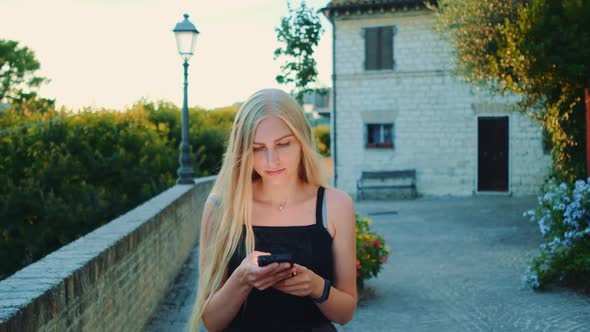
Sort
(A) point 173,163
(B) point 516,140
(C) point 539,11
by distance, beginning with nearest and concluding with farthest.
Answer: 1. (C) point 539,11
2. (A) point 173,163
3. (B) point 516,140

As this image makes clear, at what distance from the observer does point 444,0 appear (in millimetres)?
14016

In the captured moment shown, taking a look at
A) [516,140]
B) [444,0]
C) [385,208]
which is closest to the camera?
[444,0]

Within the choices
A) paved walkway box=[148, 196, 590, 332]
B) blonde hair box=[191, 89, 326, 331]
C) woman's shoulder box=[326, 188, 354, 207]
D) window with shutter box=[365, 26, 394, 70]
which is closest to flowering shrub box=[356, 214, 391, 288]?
paved walkway box=[148, 196, 590, 332]

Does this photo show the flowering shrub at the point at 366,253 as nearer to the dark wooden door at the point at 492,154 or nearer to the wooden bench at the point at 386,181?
the wooden bench at the point at 386,181

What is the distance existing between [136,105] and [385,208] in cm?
762

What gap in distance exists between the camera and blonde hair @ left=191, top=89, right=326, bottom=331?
2.32 meters

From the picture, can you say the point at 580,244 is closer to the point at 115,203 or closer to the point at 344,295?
the point at 344,295

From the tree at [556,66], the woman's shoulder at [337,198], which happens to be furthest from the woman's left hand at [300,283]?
the tree at [556,66]

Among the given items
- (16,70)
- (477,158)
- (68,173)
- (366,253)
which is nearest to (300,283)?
(366,253)

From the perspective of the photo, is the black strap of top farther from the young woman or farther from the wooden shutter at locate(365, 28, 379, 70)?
the wooden shutter at locate(365, 28, 379, 70)

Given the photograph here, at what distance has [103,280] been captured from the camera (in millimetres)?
4418

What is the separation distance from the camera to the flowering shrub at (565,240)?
6.80m

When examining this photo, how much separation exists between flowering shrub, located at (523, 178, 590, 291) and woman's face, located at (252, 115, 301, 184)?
5210mm

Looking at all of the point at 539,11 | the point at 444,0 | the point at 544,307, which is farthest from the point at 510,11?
the point at 544,307
